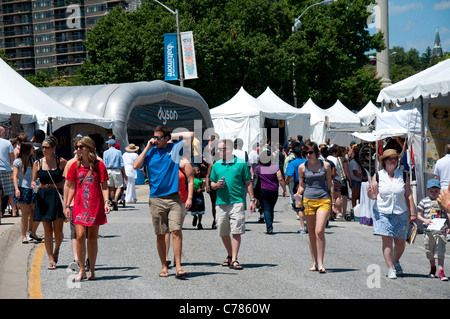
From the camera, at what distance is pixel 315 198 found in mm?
9086

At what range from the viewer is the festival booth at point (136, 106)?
26.3 m

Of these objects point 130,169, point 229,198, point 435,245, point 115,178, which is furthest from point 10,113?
point 435,245

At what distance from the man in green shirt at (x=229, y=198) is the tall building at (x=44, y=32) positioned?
119564 millimetres

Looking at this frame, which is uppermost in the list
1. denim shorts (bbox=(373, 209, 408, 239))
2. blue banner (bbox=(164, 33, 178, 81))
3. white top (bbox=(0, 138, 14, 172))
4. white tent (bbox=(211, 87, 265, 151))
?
blue banner (bbox=(164, 33, 178, 81))

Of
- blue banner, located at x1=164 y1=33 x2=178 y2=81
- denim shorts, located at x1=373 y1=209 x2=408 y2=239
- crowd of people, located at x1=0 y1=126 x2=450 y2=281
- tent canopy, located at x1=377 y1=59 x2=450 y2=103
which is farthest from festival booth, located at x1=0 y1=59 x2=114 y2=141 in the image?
blue banner, located at x1=164 y1=33 x2=178 y2=81

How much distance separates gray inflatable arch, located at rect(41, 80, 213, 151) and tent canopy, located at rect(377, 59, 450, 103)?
13674 mm

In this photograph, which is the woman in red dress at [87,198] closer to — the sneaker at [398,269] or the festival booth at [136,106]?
the sneaker at [398,269]

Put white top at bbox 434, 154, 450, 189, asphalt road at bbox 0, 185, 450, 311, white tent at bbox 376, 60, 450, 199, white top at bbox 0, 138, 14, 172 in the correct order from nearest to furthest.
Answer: asphalt road at bbox 0, 185, 450, 311 < white top at bbox 434, 154, 450, 189 < white top at bbox 0, 138, 14, 172 < white tent at bbox 376, 60, 450, 199

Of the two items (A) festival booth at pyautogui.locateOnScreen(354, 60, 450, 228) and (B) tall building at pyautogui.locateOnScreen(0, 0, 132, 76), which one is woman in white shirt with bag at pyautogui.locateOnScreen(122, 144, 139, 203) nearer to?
(A) festival booth at pyautogui.locateOnScreen(354, 60, 450, 228)

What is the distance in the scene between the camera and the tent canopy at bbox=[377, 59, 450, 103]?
41.7 feet

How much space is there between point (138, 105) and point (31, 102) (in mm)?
9279

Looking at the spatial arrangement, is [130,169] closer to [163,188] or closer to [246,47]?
[163,188]

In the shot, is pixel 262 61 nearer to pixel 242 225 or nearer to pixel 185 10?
pixel 185 10

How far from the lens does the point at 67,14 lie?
127500mm
